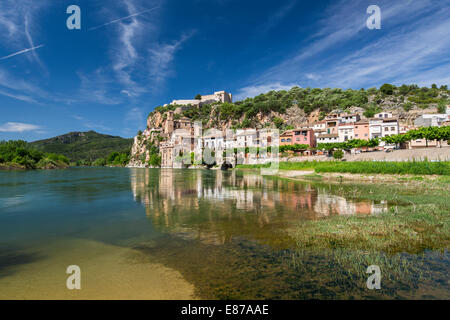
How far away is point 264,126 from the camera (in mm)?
108250

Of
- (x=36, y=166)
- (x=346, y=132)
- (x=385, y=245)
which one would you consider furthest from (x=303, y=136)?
(x=36, y=166)

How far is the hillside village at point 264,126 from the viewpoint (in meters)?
69.4

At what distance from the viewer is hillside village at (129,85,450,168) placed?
228 ft

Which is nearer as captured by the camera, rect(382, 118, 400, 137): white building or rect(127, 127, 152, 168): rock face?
rect(382, 118, 400, 137): white building

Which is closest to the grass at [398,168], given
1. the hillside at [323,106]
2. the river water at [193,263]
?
the river water at [193,263]

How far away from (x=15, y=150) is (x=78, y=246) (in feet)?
367

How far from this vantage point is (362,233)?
8500 millimetres

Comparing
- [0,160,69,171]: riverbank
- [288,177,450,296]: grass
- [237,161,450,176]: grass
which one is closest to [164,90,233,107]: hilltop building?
[0,160,69,171]: riverbank

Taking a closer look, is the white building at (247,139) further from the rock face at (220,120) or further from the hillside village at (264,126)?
the rock face at (220,120)

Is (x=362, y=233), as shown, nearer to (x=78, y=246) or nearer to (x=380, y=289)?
(x=380, y=289)

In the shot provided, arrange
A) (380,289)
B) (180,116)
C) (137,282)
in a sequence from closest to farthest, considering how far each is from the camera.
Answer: (380,289)
(137,282)
(180,116)

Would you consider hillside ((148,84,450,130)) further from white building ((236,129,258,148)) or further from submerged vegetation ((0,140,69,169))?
submerged vegetation ((0,140,69,169))
